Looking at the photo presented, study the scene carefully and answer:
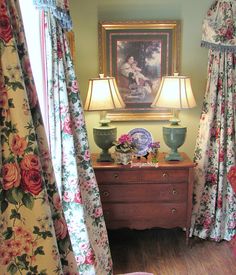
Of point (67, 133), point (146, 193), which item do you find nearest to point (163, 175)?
point (146, 193)

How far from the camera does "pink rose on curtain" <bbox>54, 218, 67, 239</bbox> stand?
2.95 feet

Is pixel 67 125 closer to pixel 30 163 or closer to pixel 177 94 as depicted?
pixel 30 163

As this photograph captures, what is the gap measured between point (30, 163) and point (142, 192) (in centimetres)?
180

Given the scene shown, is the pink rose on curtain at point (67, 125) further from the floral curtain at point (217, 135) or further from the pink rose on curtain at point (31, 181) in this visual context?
the floral curtain at point (217, 135)

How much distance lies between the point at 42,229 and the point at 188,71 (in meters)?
2.32

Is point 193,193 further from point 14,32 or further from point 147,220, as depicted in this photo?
point 14,32

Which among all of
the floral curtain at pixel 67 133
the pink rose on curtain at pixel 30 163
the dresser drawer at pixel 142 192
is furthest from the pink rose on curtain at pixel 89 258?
the pink rose on curtain at pixel 30 163

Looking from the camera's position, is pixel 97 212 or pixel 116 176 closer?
pixel 97 212

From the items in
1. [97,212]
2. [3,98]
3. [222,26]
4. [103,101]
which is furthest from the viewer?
[222,26]

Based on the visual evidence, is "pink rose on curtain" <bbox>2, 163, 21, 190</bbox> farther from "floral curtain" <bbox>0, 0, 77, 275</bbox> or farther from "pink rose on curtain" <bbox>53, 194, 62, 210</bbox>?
"pink rose on curtain" <bbox>53, 194, 62, 210</bbox>

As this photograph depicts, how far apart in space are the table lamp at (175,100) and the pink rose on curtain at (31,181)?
1.79 m

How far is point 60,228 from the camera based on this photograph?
904 millimetres

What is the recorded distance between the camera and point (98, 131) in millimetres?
2490

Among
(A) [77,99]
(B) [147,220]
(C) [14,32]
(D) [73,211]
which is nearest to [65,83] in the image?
(A) [77,99]
